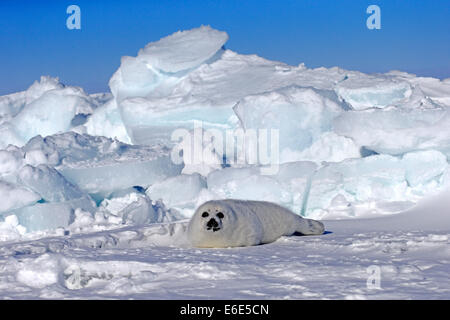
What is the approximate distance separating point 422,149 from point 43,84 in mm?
9353

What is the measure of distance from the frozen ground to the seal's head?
16 cm

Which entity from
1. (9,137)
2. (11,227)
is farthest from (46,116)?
(11,227)

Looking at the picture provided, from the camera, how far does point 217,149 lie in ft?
35.4

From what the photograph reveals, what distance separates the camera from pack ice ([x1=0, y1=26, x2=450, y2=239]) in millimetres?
8156

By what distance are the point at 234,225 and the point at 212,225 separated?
7.7 inches

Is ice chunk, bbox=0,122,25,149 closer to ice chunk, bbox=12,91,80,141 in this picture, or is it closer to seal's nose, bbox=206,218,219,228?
ice chunk, bbox=12,91,80,141

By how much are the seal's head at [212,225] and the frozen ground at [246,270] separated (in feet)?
0.53

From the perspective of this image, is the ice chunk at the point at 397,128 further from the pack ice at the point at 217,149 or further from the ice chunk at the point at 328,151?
the ice chunk at the point at 328,151

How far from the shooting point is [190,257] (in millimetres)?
3996

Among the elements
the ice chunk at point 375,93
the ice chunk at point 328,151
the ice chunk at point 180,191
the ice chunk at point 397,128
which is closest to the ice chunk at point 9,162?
the ice chunk at point 180,191

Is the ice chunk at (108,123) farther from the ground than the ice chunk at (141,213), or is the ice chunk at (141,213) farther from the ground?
the ice chunk at (108,123)

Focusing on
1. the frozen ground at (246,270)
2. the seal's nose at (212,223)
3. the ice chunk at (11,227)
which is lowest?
the frozen ground at (246,270)

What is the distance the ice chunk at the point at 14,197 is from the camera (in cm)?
845

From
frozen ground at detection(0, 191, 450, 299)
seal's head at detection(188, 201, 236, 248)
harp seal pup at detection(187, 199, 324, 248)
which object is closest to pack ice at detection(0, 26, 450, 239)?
harp seal pup at detection(187, 199, 324, 248)
